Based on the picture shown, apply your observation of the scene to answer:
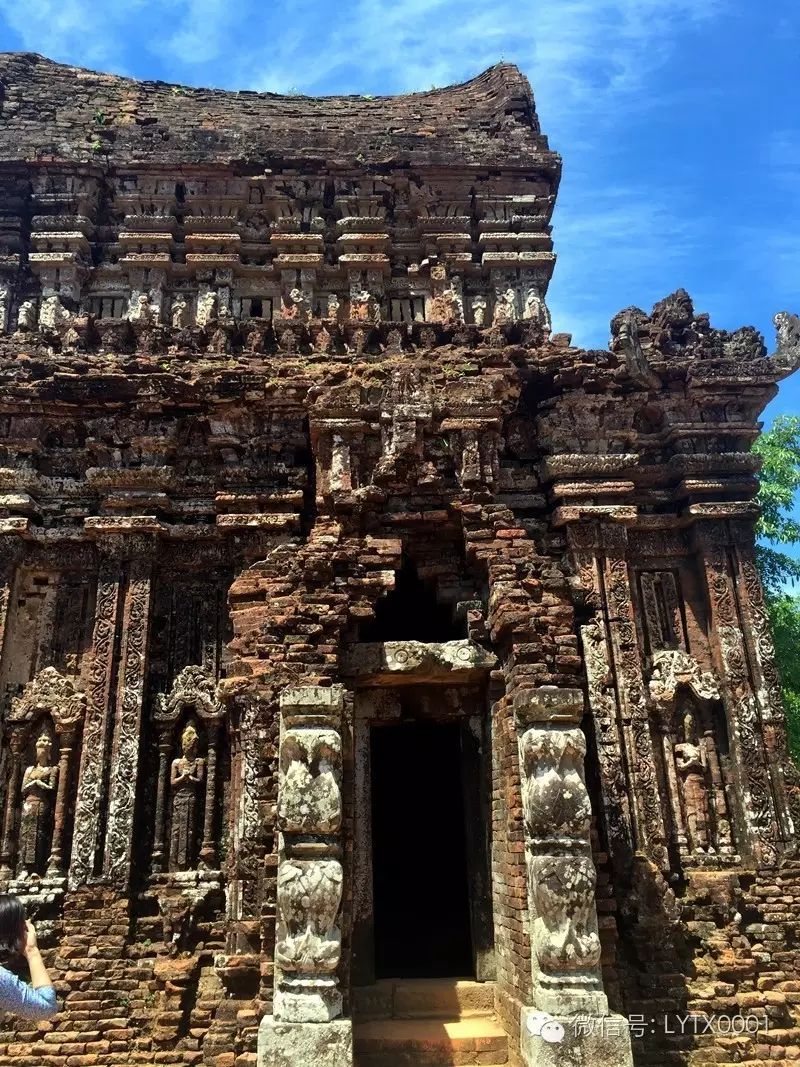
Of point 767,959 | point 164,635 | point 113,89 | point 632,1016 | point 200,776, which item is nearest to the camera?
point 632,1016

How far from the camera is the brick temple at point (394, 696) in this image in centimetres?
661

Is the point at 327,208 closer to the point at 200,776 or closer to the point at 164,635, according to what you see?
the point at 164,635

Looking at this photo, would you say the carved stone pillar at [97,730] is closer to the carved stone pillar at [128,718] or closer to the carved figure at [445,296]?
the carved stone pillar at [128,718]

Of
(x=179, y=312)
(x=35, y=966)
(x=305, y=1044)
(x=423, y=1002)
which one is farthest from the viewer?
(x=179, y=312)

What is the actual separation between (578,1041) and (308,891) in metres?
2.15

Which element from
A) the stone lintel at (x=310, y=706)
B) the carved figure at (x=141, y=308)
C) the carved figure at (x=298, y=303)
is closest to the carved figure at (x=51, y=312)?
the carved figure at (x=141, y=308)

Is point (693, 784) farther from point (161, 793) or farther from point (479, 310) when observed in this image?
point (479, 310)

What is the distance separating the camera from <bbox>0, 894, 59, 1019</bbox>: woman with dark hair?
3777 millimetres

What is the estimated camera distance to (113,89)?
16062 millimetres

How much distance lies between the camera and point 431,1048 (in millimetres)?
6617

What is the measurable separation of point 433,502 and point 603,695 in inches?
108

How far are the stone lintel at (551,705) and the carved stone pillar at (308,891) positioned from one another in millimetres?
1511

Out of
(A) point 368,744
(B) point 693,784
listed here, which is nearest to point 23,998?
(A) point 368,744

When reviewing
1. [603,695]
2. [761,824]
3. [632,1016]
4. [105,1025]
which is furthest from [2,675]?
[761,824]
